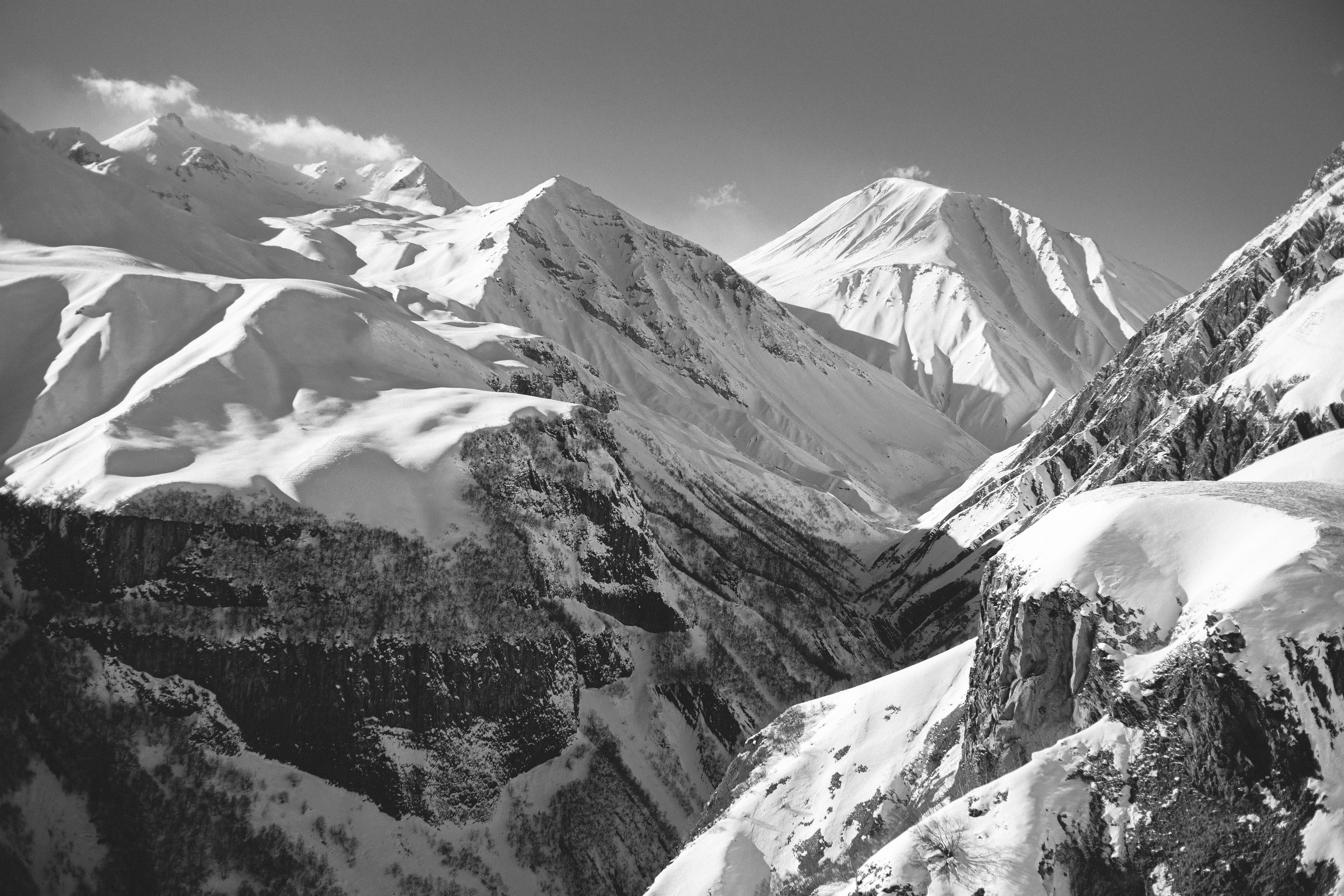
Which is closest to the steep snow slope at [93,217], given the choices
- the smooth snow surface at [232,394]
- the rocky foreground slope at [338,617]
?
the smooth snow surface at [232,394]

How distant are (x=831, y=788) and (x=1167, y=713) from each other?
1708 centimetres

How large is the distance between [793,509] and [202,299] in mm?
78971

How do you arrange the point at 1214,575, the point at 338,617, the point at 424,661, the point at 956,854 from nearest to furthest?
the point at 956,854 < the point at 1214,575 < the point at 338,617 < the point at 424,661

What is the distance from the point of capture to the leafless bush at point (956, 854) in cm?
2100

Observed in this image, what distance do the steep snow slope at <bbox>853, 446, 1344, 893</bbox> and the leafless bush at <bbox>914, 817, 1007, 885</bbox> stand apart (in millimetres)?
46

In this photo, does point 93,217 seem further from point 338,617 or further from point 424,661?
point 424,661

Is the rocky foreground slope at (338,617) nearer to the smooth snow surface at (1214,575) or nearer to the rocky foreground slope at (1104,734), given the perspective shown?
the rocky foreground slope at (1104,734)

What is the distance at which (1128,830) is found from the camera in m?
20.6

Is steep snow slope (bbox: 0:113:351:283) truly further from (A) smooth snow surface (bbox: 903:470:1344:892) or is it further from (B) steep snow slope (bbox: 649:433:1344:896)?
(A) smooth snow surface (bbox: 903:470:1344:892)

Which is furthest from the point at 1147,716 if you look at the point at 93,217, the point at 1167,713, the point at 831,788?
the point at 93,217

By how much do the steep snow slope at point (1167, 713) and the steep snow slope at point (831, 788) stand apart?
5533 millimetres

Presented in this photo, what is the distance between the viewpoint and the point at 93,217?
114 metres

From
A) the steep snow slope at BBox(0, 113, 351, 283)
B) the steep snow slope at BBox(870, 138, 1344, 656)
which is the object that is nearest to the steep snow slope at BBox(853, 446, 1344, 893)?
the steep snow slope at BBox(870, 138, 1344, 656)

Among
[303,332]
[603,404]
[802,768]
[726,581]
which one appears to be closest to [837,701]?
[802,768]
